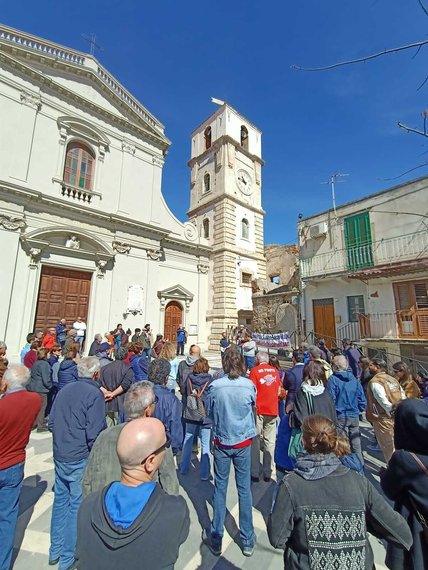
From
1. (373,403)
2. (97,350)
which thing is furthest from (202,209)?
(373,403)

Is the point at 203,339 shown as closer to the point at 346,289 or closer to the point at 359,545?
the point at 346,289

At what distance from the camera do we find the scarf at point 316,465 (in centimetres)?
150

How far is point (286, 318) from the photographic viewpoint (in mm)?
17438

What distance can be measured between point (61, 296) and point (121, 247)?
3.62 m

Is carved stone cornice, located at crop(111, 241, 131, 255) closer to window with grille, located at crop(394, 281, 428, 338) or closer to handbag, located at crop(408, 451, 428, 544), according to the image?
window with grille, located at crop(394, 281, 428, 338)

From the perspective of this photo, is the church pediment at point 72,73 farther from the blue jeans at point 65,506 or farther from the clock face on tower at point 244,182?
the blue jeans at point 65,506

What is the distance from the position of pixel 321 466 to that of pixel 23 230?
13.4m

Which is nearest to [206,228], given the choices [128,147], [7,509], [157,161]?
[157,161]

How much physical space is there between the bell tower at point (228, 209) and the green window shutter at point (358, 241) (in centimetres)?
715

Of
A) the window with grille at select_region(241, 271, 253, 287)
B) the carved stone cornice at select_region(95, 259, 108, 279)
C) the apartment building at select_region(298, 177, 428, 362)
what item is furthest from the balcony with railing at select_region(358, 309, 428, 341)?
the carved stone cornice at select_region(95, 259, 108, 279)

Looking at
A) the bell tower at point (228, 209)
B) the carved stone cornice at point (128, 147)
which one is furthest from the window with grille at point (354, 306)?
the carved stone cornice at point (128, 147)

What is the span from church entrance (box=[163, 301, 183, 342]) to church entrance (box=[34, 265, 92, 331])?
4.72m

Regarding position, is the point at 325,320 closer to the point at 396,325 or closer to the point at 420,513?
the point at 396,325

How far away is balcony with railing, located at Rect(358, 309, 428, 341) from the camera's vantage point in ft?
36.8
